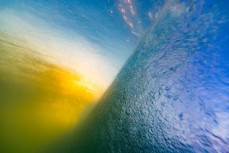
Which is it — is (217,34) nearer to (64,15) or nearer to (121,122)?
(121,122)

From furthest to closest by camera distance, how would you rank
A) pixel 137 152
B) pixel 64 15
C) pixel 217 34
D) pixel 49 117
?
pixel 64 15, pixel 49 117, pixel 137 152, pixel 217 34

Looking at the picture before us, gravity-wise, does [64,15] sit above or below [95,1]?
below

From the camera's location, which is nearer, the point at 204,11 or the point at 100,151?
the point at 204,11

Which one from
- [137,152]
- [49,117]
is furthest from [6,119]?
[137,152]

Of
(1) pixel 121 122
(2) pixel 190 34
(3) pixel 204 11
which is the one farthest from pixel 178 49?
(1) pixel 121 122

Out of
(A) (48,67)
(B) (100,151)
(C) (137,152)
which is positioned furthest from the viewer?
(A) (48,67)

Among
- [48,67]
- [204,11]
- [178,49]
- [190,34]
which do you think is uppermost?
[204,11]

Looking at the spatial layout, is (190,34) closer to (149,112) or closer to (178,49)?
(178,49)
